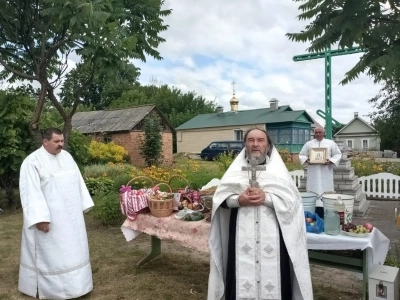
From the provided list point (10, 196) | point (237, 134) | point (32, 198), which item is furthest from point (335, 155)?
point (237, 134)

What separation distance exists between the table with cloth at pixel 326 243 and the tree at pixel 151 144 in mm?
16602

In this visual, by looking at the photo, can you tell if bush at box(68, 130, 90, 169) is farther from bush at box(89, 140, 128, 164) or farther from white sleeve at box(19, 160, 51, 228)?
bush at box(89, 140, 128, 164)

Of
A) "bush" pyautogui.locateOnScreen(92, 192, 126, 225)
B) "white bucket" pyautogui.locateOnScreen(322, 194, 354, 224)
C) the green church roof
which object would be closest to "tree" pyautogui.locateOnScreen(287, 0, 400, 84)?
"white bucket" pyautogui.locateOnScreen(322, 194, 354, 224)

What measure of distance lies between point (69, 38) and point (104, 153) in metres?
12.5

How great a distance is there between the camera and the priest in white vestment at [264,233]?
8.73 ft

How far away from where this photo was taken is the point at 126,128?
22062 millimetres

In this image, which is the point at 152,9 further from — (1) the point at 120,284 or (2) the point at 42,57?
(1) the point at 120,284

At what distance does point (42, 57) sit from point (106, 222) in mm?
3712

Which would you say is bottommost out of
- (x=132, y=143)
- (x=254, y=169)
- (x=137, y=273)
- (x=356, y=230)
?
(x=137, y=273)

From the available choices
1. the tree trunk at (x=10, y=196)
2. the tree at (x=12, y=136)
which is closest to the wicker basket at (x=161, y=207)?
the tree at (x=12, y=136)

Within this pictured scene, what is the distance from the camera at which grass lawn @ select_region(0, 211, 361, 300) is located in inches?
164

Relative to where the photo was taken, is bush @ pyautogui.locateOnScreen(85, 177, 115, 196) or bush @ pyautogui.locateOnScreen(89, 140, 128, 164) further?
bush @ pyautogui.locateOnScreen(89, 140, 128, 164)

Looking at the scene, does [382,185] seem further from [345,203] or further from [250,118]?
[250,118]

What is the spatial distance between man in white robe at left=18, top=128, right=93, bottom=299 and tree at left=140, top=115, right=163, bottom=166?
16.8 m
